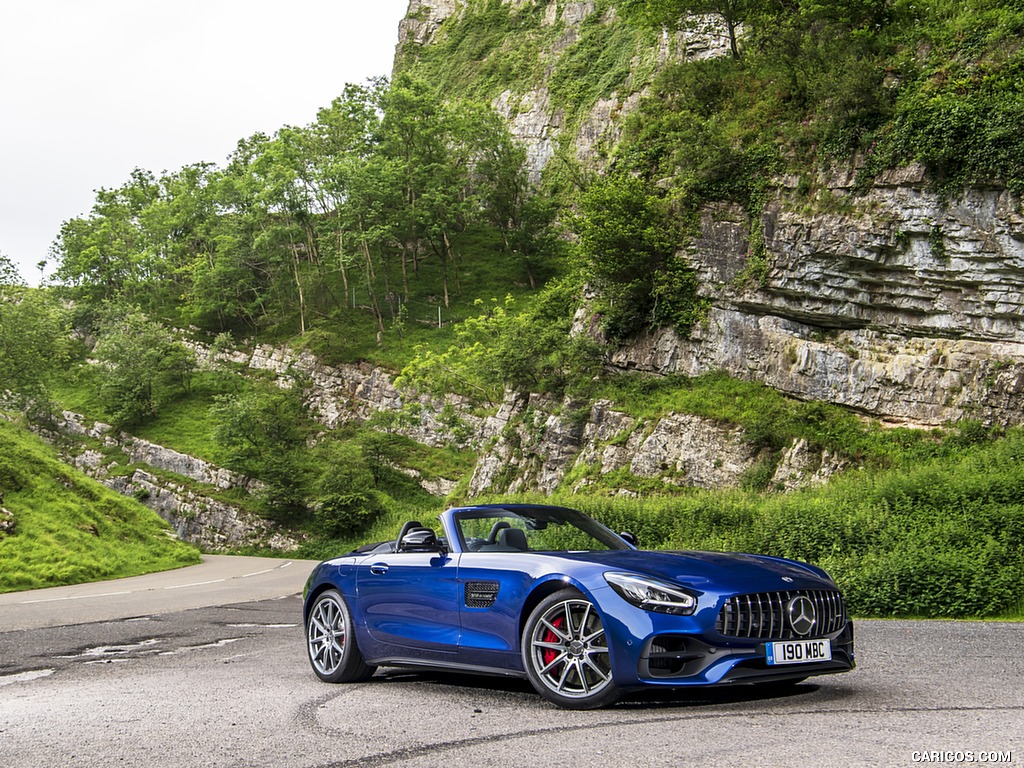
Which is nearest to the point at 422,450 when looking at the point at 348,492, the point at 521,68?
the point at 348,492

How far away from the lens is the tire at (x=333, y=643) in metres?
7.38

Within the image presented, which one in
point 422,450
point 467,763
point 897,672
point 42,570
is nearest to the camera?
point 467,763

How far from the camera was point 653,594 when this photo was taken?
548 cm

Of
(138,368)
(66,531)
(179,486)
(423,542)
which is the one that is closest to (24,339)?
(66,531)

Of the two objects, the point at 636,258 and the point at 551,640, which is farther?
the point at 636,258

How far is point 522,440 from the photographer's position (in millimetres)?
35188

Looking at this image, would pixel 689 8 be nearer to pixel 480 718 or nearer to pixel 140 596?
pixel 140 596

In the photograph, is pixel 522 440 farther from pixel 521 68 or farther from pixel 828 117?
pixel 521 68

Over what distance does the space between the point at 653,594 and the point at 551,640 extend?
84 centimetres

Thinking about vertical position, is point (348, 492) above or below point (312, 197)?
below

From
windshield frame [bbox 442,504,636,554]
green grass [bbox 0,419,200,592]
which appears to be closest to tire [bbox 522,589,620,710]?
windshield frame [bbox 442,504,636,554]

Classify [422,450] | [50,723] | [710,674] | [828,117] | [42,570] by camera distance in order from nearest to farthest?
[710,674] < [50,723] < [42,570] < [828,117] < [422,450]

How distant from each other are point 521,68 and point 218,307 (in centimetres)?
3232

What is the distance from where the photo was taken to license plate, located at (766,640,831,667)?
546 centimetres
